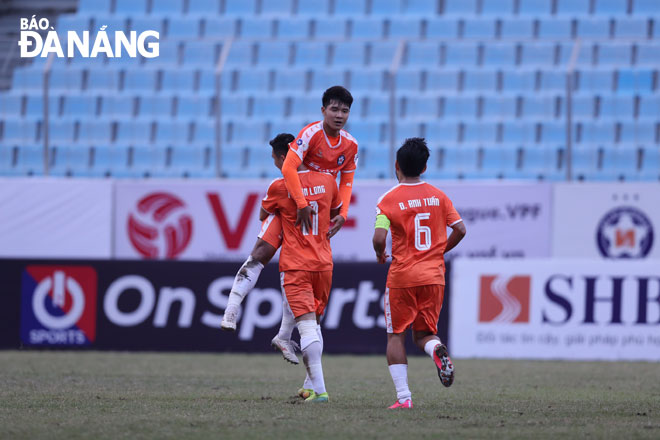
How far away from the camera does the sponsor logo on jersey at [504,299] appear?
41.7ft

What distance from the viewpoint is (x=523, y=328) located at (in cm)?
1270

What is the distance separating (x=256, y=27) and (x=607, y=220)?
26.3ft

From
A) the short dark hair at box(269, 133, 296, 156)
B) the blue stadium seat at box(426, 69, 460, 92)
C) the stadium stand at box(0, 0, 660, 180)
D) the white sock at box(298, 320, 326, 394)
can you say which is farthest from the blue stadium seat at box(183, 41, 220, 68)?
the white sock at box(298, 320, 326, 394)

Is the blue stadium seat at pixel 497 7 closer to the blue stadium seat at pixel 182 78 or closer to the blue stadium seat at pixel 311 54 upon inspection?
the blue stadium seat at pixel 311 54

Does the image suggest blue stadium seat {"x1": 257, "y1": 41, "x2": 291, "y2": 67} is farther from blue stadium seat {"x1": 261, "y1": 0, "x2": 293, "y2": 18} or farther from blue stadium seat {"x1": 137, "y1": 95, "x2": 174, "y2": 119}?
blue stadium seat {"x1": 261, "y1": 0, "x2": 293, "y2": 18}

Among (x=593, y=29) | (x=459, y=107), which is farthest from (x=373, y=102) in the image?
(x=593, y=29)

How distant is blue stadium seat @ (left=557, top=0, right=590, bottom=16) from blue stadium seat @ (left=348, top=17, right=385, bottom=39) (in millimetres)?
3401

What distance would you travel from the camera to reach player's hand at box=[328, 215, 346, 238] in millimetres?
7082

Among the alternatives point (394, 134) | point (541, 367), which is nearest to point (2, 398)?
point (541, 367)

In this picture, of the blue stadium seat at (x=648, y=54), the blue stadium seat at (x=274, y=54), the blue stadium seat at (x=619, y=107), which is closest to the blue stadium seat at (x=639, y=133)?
the blue stadium seat at (x=619, y=107)

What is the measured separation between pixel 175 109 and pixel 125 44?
5.75ft

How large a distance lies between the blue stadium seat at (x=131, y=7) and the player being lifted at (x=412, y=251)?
14.2 meters

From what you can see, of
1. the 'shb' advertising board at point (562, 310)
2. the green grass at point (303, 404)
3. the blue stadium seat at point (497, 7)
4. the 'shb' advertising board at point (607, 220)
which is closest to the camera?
the green grass at point (303, 404)

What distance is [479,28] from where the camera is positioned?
59.5 feet
